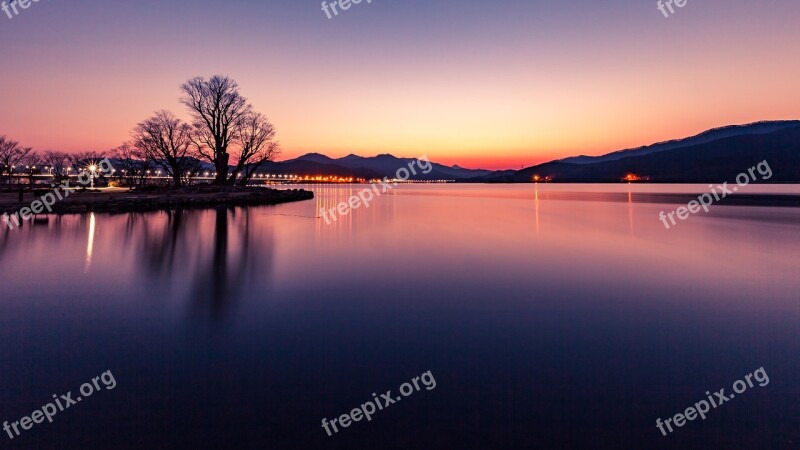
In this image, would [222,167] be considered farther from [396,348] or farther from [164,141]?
[396,348]

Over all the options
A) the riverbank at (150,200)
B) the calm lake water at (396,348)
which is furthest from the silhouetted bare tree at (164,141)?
the calm lake water at (396,348)

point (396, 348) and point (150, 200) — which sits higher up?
point (150, 200)

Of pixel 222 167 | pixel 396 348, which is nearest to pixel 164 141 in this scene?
pixel 222 167

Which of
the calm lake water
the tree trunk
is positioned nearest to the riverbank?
the tree trunk

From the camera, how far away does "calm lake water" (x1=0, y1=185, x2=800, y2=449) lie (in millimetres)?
4480

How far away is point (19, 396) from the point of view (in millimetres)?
5043

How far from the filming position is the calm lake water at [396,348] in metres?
4.48

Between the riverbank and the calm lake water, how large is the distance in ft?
56.6

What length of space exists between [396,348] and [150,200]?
35782 millimetres

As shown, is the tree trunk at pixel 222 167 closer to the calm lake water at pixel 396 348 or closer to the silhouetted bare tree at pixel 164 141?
the silhouetted bare tree at pixel 164 141

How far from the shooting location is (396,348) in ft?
22.0

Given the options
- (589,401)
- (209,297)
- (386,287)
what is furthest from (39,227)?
(589,401)

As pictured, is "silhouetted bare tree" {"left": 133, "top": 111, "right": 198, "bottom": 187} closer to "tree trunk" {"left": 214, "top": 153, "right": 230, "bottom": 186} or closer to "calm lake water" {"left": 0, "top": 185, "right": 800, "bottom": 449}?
"tree trunk" {"left": 214, "top": 153, "right": 230, "bottom": 186}

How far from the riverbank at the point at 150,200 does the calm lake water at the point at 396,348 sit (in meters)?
17.2
